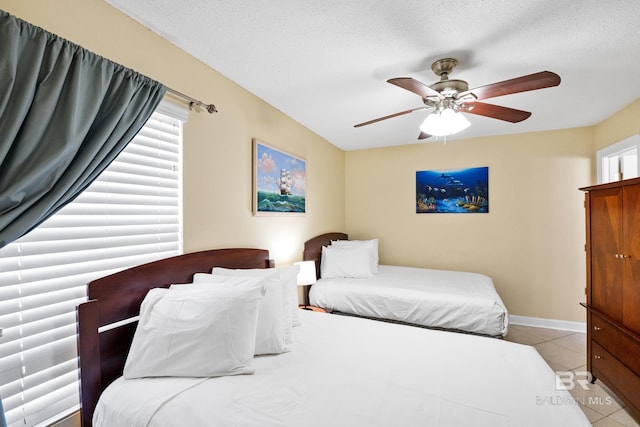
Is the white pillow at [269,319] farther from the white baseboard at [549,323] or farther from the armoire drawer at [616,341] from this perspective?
the white baseboard at [549,323]

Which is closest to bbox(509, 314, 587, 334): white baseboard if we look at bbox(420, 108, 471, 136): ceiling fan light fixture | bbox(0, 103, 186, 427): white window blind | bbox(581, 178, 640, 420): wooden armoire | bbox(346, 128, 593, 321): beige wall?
bbox(346, 128, 593, 321): beige wall

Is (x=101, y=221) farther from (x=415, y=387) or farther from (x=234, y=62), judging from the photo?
(x=415, y=387)

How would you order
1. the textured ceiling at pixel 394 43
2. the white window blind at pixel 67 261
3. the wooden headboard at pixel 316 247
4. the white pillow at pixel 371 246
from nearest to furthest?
the white window blind at pixel 67 261
the textured ceiling at pixel 394 43
the wooden headboard at pixel 316 247
the white pillow at pixel 371 246

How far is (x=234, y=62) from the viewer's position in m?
2.04

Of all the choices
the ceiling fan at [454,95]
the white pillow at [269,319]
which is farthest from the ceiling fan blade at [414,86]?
the white pillow at [269,319]

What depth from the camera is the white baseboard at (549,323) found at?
11.5 ft

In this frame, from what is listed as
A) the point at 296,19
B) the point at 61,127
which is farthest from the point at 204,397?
the point at 296,19

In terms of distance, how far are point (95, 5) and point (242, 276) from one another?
1.61 metres

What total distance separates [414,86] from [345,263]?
7.16 ft

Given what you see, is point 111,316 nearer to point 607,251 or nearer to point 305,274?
point 305,274

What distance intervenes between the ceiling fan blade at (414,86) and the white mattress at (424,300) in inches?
70.2

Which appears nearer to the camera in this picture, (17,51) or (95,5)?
(17,51)

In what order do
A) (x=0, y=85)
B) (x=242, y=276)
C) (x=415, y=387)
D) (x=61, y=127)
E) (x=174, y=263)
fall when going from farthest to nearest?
(x=242, y=276) < (x=174, y=263) < (x=415, y=387) < (x=61, y=127) < (x=0, y=85)

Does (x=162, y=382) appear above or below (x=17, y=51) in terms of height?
below
